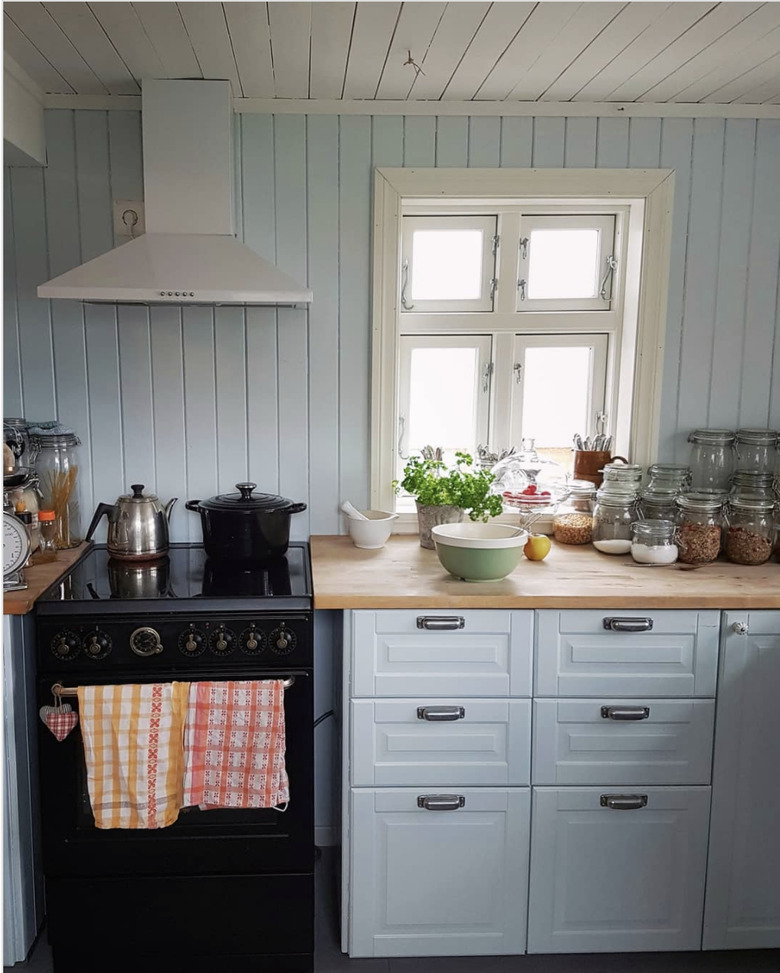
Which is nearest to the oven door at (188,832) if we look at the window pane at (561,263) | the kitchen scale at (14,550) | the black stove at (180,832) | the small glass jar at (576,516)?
the black stove at (180,832)

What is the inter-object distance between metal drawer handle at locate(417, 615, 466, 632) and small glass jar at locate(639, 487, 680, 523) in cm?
79

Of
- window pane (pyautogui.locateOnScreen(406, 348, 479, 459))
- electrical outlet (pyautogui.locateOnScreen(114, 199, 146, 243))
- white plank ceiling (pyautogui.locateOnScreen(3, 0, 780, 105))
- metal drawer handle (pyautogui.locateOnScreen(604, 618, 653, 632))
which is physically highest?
white plank ceiling (pyautogui.locateOnScreen(3, 0, 780, 105))

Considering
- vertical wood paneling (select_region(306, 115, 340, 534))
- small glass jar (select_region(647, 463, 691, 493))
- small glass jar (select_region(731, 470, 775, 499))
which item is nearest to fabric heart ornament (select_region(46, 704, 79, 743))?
vertical wood paneling (select_region(306, 115, 340, 534))

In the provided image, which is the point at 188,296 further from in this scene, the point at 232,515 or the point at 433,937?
the point at 433,937

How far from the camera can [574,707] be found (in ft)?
7.03

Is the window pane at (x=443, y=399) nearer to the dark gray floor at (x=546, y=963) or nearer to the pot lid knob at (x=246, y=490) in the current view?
the pot lid knob at (x=246, y=490)

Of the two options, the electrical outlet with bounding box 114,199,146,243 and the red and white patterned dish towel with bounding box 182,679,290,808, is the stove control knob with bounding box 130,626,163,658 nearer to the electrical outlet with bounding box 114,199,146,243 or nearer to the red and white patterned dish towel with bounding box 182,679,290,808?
the red and white patterned dish towel with bounding box 182,679,290,808

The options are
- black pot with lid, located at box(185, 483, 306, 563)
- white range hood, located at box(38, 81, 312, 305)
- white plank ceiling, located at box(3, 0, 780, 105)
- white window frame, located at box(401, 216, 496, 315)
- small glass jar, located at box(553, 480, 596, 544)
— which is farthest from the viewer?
white window frame, located at box(401, 216, 496, 315)

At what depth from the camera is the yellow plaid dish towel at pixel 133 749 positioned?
6.60ft

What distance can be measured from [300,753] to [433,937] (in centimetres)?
60

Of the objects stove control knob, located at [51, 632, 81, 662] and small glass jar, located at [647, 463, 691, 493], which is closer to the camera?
stove control knob, located at [51, 632, 81, 662]

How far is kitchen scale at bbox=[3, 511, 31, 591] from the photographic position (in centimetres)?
210

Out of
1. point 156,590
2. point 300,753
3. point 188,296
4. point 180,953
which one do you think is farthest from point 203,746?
point 188,296

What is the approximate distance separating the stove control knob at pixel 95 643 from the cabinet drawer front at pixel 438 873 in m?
0.72
